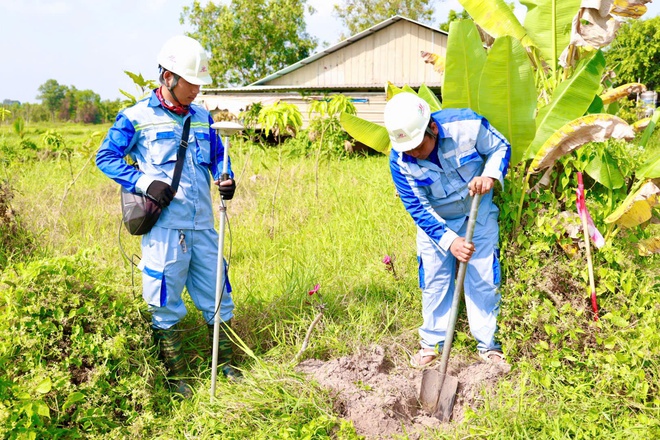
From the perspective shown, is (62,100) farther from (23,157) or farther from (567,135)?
(567,135)

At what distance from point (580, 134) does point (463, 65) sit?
2.95ft

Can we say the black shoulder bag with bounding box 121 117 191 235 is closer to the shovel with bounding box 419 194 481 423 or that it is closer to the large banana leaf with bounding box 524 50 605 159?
the shovel with bounding box 419 194 481 423

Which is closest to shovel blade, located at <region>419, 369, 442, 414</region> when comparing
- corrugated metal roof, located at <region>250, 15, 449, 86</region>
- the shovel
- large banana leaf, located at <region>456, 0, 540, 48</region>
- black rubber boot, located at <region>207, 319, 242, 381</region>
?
the shovel

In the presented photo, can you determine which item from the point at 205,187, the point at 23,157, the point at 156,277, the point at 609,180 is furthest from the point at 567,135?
the point at 23,157

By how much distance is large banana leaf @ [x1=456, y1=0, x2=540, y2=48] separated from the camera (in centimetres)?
380

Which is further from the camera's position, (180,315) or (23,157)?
(23,157)

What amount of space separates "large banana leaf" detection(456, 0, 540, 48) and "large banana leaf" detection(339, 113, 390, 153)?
1.02 metres

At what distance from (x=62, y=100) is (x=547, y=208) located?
5770cm

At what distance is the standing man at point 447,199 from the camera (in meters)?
3.07

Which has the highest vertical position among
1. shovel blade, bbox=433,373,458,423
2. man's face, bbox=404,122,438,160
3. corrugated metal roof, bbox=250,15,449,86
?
corrugated metal roof, bbox=250,15,449,86

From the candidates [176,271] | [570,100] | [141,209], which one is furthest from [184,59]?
[570,100]

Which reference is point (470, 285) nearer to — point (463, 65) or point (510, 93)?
point (510, 93)

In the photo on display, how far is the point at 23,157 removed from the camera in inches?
359

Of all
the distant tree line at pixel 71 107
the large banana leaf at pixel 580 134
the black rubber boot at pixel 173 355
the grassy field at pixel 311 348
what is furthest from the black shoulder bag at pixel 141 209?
the distant tree line at pixel 71 107
